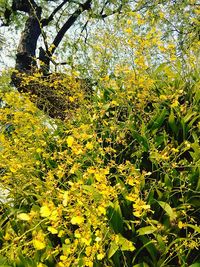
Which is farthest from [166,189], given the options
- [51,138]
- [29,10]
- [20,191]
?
[29,10]

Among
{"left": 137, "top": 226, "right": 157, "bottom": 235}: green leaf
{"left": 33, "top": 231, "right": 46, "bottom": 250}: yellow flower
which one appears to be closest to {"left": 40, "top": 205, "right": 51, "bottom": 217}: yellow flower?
{"left": 33, "top": 231, "right": 46, "bottom": 250}: yellow flower

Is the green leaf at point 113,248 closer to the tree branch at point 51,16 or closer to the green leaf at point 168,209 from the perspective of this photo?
the green leaf at point 168,209

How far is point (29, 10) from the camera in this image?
912 centimetres

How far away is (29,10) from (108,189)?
8216mm

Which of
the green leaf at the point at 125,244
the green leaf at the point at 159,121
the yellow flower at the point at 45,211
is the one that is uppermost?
the green leaf at the point at 159,121

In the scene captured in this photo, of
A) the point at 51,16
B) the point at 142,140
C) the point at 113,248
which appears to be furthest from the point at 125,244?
the point at 51,16

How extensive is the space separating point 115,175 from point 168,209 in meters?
0.28

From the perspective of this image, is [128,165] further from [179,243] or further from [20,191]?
[20,191]

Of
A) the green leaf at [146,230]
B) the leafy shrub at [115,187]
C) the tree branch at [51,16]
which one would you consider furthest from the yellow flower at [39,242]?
the tree branch at [51,16]

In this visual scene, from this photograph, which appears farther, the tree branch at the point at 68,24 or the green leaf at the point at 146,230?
the tree branch at the point at 68,24

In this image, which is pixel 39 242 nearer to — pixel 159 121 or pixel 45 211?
pixel 45 211

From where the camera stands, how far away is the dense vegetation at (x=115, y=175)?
1.67 meters

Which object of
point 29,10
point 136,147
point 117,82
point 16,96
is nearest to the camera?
point 136,147

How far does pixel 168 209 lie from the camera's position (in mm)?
1779
